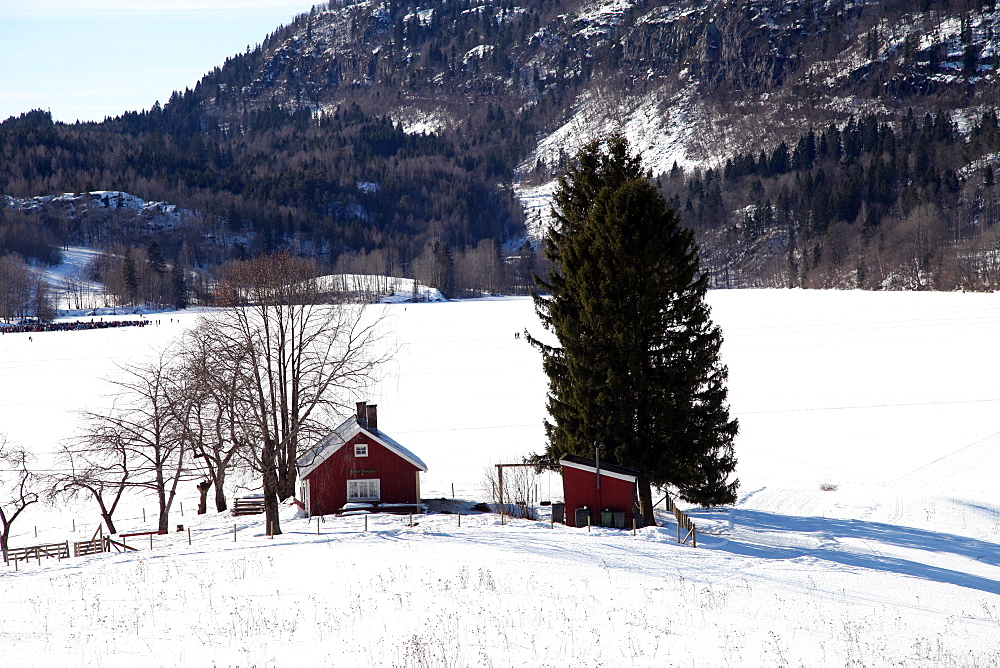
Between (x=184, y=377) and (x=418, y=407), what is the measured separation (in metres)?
22.4

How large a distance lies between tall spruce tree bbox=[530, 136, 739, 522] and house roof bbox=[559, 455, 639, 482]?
1.38ft

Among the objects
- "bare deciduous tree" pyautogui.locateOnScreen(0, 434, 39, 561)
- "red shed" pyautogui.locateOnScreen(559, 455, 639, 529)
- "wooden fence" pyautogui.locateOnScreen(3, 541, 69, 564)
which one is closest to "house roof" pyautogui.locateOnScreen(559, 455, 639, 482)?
"red shed" pyautogui.locateOnScreen(559, 455, 639, 529)

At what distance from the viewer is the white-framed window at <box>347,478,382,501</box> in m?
26.3

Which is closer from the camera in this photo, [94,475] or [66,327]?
[94,475]

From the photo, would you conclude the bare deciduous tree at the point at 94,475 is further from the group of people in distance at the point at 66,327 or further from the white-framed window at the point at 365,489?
the group of people in distance at the point at 66,327

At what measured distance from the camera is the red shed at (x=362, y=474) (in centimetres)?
2612

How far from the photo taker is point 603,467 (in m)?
20.7

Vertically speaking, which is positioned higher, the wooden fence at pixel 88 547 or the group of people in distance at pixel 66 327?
the group of people in distance at pixel 66 327

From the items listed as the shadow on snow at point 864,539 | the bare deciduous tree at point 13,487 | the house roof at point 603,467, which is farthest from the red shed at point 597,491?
the bare deciduous tree at point 13,487

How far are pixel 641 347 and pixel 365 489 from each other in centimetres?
1130

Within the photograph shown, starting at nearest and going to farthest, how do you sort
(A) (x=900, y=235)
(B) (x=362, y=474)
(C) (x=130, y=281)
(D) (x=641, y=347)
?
(D) (x=641, y=347), (B) (x=362, y=474), (C) (x=130, y=281), (A) (x=900, y=235)

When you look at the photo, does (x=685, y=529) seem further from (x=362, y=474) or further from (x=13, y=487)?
(x=13, y=487)

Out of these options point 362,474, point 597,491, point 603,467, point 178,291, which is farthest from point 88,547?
point 178,291

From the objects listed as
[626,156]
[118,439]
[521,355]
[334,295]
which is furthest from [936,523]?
[521,355]
